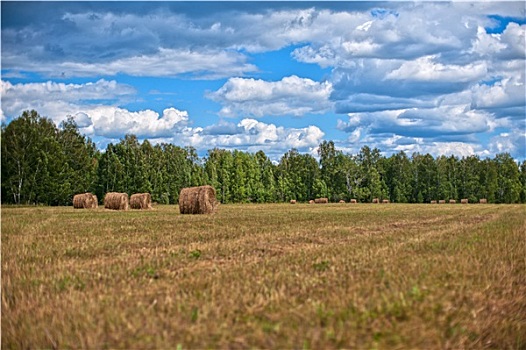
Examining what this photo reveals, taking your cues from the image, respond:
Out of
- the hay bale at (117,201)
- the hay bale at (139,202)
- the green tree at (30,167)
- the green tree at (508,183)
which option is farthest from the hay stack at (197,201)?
the green tree at (508,183)

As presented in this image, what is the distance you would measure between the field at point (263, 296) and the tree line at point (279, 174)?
61.4 m

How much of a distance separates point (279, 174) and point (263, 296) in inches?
4739

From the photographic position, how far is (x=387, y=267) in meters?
11.3

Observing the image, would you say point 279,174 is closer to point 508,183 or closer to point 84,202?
point 508,183

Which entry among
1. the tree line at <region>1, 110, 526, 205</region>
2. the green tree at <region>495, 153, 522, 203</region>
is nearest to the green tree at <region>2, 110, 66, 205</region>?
the tree line at <region>1, 110, 526, 205</region>

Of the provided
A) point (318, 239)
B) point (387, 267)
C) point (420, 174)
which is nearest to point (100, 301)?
point (387, 267)

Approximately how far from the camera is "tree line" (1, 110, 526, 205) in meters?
90.4

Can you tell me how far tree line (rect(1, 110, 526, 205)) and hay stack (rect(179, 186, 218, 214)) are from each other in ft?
122

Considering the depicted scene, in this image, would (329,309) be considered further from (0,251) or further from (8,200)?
(8,200)

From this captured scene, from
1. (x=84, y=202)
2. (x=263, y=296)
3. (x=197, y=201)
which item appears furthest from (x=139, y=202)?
(x=263, y=296)

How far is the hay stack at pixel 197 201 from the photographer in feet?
122

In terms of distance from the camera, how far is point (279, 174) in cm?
12900

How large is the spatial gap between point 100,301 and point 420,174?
4936 inches

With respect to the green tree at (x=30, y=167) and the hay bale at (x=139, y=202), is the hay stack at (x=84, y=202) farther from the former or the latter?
the green tree at (x=30, y=167)
